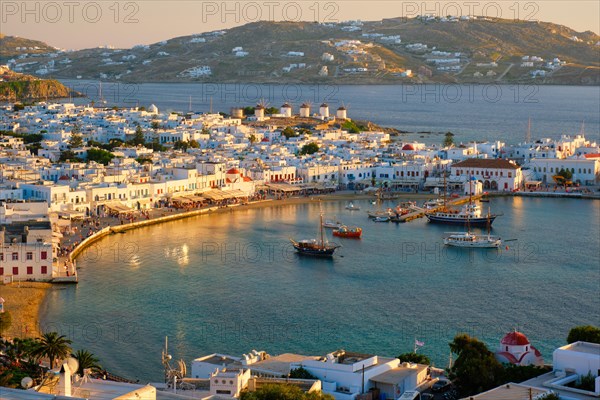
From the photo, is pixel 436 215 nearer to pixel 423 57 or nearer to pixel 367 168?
pixel 367 168

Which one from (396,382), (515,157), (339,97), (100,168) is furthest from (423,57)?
(396,382)

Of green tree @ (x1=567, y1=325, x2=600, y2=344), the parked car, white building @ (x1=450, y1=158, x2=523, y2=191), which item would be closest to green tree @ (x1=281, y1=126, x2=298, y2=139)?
white building @ (x1=450, y1=158, x2=523, y2=191)

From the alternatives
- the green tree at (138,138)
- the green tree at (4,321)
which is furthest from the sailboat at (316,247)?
the green tree at (138,138)

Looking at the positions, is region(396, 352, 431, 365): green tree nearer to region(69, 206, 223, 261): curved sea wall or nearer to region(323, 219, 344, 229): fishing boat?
region(69, 206, 223, 261): curved sea wall

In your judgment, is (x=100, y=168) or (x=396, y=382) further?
(x=100, y=168)

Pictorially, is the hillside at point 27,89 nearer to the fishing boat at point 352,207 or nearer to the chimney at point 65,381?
the fishing boat at point 352,207

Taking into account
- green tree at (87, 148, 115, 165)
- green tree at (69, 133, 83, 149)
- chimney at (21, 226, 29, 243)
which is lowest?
chimney at (21, 226, 29, 243)
